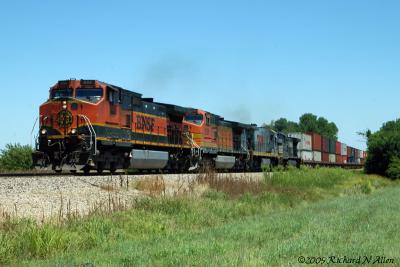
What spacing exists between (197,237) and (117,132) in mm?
13774

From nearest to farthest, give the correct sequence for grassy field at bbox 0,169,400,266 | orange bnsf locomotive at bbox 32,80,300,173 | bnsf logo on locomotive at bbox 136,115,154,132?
grassy field at bbox 0,169,400,266, orange bnsf locomotive at bbox 32,80,300,173, bnsf logo on locomotive at bbox 136,115,154,132

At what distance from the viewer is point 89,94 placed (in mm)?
21359

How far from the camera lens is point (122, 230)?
32.4ft

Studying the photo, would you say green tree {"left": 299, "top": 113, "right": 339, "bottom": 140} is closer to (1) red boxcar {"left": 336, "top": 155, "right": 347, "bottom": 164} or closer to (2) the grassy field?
(1) red boxcar {"left": 336, "top": 155, "right": 347, "bottom": 164}

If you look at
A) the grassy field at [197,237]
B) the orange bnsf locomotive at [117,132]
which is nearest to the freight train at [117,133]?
the orange bnsf locomotive at [117,132]

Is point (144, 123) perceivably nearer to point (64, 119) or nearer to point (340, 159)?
point (64, 119)

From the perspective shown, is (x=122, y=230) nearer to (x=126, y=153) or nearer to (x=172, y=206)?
(x=172, y=206)

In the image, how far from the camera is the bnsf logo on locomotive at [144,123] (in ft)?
79.7

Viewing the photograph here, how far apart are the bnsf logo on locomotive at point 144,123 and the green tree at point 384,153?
21496 millimetres

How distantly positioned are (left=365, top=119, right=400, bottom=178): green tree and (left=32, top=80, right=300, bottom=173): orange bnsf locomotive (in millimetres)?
13973

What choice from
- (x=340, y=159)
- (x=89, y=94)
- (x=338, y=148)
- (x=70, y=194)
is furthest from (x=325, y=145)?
(x=70, y=194)

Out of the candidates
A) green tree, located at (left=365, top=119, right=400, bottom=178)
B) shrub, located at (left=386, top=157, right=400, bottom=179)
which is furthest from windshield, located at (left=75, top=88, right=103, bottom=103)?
green tree, located at (left=365, top=119, right=400, bottom=178)

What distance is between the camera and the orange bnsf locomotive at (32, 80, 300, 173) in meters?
→ 20.2

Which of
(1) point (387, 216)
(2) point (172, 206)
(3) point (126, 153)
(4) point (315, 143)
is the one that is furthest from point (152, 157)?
Result: (4) point (315, 143)
